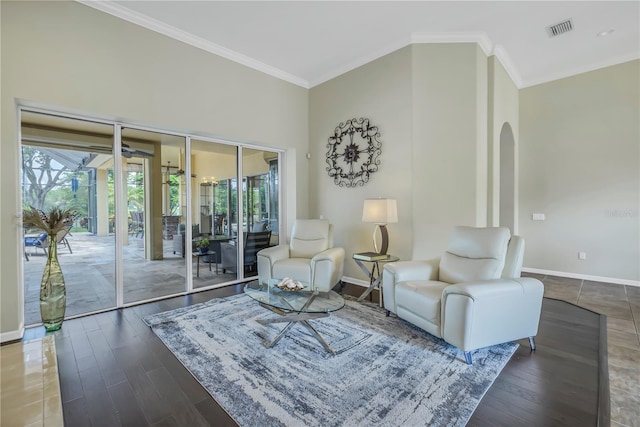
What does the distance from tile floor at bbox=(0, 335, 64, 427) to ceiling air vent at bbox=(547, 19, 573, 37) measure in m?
5.86

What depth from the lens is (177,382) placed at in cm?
204

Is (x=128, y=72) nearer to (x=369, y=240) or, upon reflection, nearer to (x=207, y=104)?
(x=207, y=104)

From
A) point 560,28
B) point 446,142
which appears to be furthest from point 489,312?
point 560,28

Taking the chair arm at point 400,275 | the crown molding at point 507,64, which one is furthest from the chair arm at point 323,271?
the crown molding at point 507,64

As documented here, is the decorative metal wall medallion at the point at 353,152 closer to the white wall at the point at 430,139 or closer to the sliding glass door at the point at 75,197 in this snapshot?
the white wall at the point at 430,139

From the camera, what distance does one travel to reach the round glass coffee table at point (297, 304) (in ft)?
7.98

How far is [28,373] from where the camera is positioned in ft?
7.14

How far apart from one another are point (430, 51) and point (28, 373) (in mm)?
5158

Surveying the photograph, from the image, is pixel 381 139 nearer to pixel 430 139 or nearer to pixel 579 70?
pixel 430 139

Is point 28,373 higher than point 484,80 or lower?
lower

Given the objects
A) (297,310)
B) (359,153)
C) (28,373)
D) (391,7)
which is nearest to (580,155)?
(359,153)

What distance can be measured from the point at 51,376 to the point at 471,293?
125 inches

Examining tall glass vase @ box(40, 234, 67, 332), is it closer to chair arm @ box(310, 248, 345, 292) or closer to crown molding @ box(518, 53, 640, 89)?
chair arm @ box(310, 248, 345, 292)

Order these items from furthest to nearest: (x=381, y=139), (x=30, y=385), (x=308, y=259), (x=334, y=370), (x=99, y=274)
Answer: (x=381, y=139), (x=308, y=259), (x=99, y=274), (x=334, y=370), (x=30, y=385)
